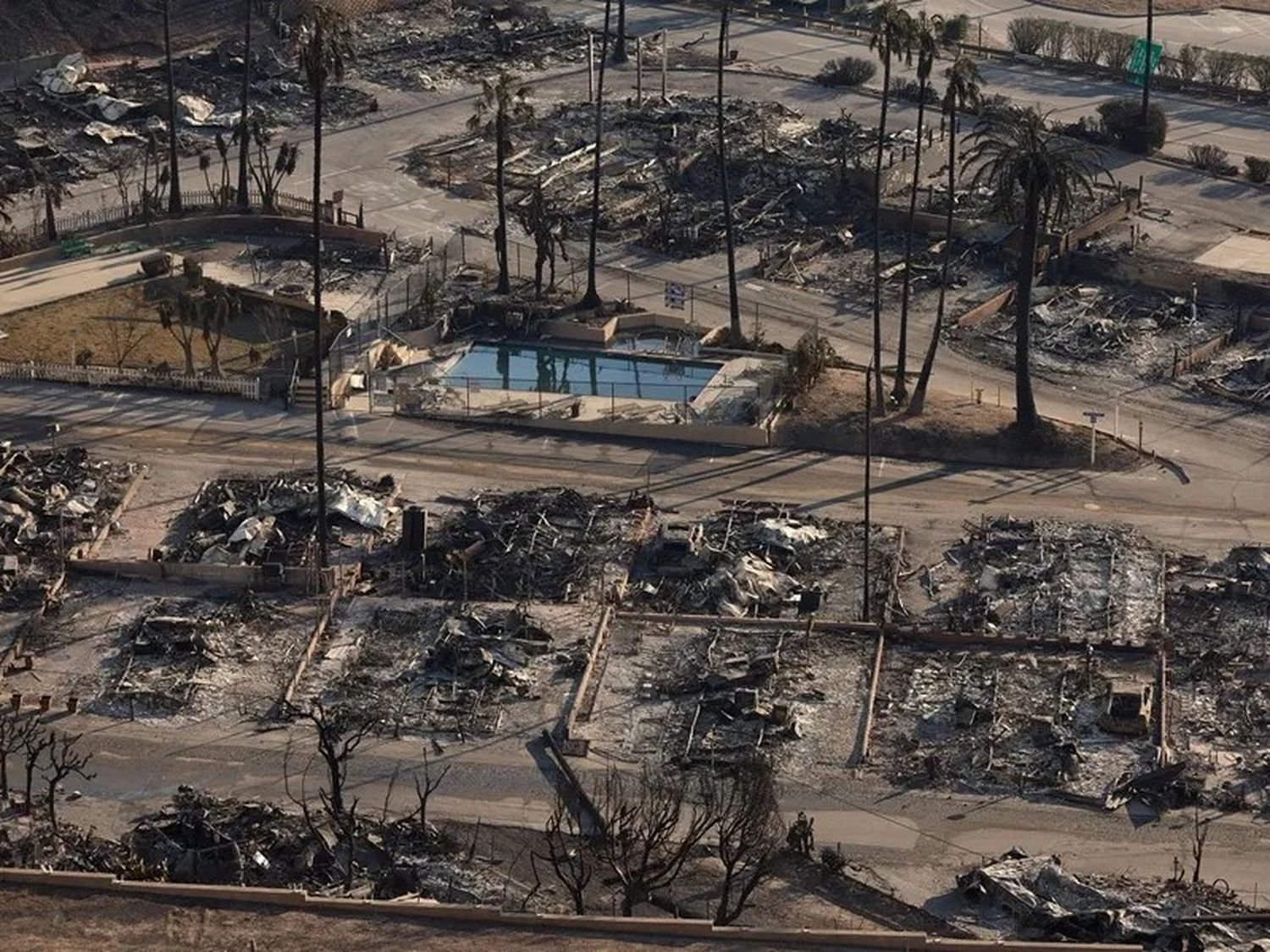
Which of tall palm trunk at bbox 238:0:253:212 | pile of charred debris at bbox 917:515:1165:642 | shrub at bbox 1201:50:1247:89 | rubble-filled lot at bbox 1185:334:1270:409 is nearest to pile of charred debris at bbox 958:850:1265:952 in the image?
pile of charred debris at bbox 917:515:1165:642

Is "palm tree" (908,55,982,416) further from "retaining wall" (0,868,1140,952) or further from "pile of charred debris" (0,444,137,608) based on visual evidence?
"retaining wall" (0,868,1140,952)

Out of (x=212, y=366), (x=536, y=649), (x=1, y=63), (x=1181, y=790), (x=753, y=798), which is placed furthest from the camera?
(x=1, y=63)

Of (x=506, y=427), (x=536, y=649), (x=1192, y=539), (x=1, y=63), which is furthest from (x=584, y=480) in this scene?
(x=1, y=63)

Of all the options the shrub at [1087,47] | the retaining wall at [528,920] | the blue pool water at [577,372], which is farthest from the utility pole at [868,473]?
the shrub at [1087,47]

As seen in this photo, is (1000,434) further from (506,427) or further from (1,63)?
(1,63)

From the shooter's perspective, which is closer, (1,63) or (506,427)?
(506,427)
